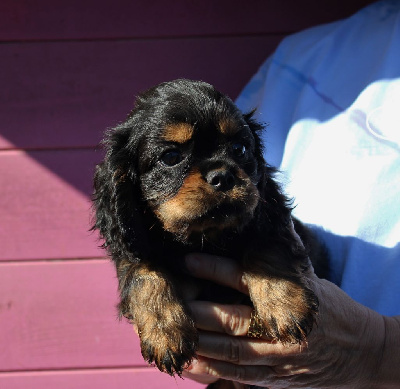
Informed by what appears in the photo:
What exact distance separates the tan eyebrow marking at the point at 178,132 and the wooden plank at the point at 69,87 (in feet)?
5.01

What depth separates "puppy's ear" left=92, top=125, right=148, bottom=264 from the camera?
6.59 ft

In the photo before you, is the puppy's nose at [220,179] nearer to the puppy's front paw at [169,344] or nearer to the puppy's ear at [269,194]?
the puppy's ear at [269,194]

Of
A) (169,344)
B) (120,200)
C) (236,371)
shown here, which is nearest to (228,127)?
(120,200)

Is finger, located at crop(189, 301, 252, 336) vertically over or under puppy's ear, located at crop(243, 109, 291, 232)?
under

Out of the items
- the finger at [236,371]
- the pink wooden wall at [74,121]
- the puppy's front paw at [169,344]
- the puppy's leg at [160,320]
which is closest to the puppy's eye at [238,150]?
the puppy's leg at [160,320]

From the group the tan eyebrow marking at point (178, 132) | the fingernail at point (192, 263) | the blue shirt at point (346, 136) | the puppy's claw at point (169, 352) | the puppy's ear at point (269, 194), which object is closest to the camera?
the puppy's claw at point (169, 352)

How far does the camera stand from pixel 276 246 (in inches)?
83.0

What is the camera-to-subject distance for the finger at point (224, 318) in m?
2.00

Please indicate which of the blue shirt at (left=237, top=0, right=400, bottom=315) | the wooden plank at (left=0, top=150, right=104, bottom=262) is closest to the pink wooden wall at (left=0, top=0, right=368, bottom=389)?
the wooden plank at (left=0, top=150, right=104, bottom=262)

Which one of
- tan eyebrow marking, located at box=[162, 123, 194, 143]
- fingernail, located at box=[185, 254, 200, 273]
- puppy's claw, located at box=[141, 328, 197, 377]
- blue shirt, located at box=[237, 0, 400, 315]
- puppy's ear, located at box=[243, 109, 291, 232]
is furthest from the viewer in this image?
blue shirt, located at box=[237, 0, 400, 315]

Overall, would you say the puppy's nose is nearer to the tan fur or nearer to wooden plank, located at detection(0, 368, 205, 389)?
the tan fur

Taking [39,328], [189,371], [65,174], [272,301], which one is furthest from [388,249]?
[39,328]

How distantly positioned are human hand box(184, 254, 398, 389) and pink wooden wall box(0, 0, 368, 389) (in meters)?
1.48

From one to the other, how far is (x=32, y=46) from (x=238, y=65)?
1.35 m
